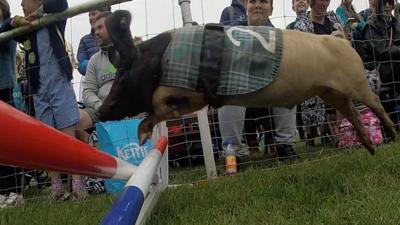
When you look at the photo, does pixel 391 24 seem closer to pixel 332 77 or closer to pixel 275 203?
pixel 332 77

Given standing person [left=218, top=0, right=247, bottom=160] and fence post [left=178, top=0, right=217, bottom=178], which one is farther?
standing person [left=218, top=0, right=247, bottom=160]

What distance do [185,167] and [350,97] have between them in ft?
8.24

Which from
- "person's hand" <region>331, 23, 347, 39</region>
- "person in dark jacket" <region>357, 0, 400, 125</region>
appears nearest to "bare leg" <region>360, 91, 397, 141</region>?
"person's hand" <region>331, 23, 347, 39</region>

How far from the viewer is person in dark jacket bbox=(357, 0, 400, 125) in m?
4.66

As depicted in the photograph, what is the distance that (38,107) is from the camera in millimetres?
3777

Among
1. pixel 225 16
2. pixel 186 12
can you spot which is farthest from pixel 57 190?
pixel 225 16

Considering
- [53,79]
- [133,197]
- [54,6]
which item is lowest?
[133,197]

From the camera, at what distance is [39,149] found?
155 cm

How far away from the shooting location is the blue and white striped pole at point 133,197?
1.80 metres

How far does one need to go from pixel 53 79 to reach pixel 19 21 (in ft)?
1.46

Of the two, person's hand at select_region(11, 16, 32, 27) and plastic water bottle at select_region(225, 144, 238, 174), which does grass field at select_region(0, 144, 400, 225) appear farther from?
person's hand at select_region(11, 16, 32, 27)

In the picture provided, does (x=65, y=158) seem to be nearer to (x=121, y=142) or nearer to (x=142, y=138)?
(x=142, y=138)

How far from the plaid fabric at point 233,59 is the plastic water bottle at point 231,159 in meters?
1.34

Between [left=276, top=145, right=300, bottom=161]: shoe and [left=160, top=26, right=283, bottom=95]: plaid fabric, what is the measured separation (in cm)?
156
